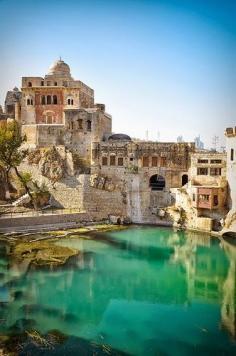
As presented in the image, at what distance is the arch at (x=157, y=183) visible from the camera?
3457cm

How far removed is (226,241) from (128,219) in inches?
345

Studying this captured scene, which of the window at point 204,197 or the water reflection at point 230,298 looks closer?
the water reflection at point 230,298

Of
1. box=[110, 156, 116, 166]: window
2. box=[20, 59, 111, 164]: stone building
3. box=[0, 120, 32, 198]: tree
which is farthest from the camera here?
box=[20, 59, 111, 164]: stone building

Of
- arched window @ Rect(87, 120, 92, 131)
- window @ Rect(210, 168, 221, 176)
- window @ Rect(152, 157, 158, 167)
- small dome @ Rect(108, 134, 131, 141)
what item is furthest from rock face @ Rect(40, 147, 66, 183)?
window @ Rect(210, 168, 221, 176)

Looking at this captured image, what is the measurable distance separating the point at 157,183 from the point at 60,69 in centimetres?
1501

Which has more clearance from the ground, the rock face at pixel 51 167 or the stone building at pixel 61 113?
the stone building at pixel 61 113

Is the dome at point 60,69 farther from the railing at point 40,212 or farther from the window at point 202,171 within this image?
the window at point 202,171

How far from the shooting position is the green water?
1349 cm

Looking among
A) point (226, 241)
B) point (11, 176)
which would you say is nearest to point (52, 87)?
point (11, 176)

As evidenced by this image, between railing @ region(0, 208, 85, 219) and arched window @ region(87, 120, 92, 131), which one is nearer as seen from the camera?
railing @ region(0, 208, 85, 219)

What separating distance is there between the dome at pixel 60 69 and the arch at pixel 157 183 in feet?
43.3

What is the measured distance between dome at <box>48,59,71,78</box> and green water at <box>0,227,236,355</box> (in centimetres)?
1889

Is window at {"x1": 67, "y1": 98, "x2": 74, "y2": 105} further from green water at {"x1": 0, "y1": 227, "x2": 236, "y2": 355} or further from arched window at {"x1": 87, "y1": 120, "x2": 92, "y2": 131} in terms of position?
green water at {"x1": 0, "y1": 227, "x2": 236, "y2": 355}

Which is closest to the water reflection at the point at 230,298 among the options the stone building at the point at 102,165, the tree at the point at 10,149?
the stone building at the point at 102,165
